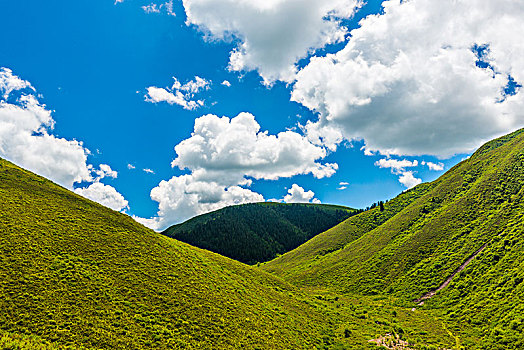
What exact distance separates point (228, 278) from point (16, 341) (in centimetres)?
2582

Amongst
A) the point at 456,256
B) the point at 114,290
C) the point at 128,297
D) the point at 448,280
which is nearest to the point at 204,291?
the point at 128,297

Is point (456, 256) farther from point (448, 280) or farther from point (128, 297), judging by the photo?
point (128, 297)

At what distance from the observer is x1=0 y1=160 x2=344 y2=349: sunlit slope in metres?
19.2

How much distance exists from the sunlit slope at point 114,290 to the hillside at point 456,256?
21.5 m

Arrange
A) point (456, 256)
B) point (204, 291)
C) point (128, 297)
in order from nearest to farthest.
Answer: point (128, 297) < point (204, 291) < point (456, 256)

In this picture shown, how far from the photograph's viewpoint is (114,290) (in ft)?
79.5

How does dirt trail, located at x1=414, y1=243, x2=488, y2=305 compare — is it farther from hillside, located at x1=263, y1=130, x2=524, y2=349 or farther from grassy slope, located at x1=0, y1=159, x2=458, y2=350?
grassy slope, located at x1=0, y1=159, x2=458, y2=350

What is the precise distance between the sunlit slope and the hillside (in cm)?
2148

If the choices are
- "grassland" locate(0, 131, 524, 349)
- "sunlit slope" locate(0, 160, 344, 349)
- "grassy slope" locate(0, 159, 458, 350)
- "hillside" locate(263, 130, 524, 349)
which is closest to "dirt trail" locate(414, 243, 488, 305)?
"hillside" locate(263, 130, 524, 349)

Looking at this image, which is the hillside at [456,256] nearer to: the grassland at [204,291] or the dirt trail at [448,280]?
the grassland at [204,291]

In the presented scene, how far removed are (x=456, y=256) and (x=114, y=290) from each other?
211 ft

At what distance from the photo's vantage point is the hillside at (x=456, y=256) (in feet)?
112

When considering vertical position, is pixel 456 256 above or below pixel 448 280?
above

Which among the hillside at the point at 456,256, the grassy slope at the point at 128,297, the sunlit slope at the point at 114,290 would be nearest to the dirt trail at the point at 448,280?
the hillside at the point at 456,256
